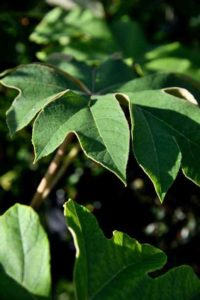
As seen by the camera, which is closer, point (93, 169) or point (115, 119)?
point (115, 119)

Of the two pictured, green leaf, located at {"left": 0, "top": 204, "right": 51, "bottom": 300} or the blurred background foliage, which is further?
the blurred background foliage

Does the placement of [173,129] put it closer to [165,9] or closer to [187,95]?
[187,95]

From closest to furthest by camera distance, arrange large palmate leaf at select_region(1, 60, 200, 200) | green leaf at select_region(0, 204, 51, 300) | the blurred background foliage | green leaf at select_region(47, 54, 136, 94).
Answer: green leaf at select_region(0, 204, 51, 300)
large palmate leaf at select_region(1, 60, 200, 200)
green leaf at select_region(47, 54, 136, 94)
the blurred background foliage

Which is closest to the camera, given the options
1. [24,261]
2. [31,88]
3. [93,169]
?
[24,261]

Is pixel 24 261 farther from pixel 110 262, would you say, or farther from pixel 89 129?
pixel 89 129

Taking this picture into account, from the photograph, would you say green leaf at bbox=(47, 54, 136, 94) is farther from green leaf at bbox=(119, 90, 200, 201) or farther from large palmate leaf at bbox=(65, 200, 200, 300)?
large palmate leaf at bbox=(65, 200, 200, 300)

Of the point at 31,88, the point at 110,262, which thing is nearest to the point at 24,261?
the point at 110,262

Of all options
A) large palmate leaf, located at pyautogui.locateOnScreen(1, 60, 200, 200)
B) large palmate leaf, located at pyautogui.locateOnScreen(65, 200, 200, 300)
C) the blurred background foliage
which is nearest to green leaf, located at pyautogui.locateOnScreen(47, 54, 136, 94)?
large palmate leaf, located at pyautogui.locateOnScreen(1, 60, 200, 200)

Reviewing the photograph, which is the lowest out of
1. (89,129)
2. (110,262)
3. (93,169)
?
(93,169)
